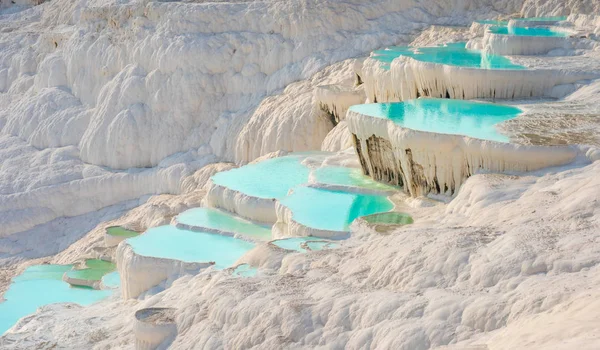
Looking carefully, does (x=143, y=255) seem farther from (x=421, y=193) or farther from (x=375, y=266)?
(x=375, y=266)

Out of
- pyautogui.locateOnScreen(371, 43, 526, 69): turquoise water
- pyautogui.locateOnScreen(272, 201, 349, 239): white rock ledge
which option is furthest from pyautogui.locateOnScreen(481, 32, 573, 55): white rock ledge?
pyautogui.locateOnScreen(272, 201, 349, 239): white rock ledge

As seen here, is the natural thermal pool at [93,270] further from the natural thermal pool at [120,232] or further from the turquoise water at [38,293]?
the natural thermal pool at [120,232]

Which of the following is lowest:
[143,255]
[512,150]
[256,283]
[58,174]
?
[58,174]

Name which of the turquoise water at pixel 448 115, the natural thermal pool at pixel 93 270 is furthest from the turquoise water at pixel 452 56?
the natural thermal pool at pixel 93 270

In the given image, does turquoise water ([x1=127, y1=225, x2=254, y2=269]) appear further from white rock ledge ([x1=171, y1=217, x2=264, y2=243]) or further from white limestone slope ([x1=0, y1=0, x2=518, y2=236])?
white limestone slope ([x1=0, y1=0, x2=518, y2=236])

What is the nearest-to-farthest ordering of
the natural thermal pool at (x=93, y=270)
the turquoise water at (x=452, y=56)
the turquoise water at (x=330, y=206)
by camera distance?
the turquoise water at (x=330, y=206) < the turquoise water at (x=452, y=56) < the natural thermal pool at (x=93, y=270)

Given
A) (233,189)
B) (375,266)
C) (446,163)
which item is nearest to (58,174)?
(233,189)
